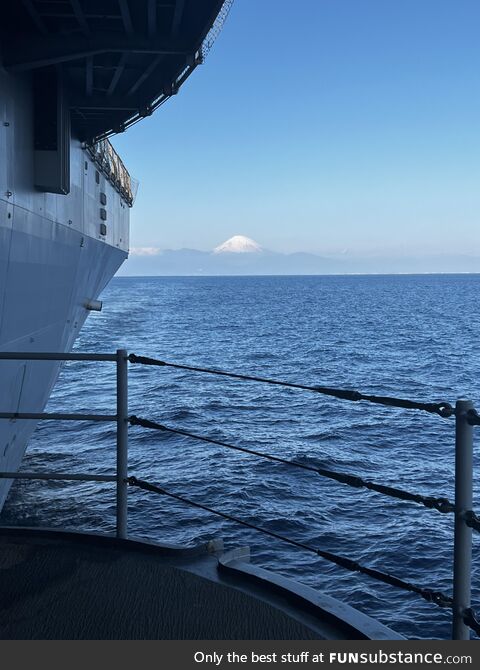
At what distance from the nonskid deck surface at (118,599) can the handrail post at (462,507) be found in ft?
2.65

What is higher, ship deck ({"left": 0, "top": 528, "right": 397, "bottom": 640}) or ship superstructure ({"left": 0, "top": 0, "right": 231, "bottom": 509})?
ship superstructure ({"left": 0, "top": 0, "right": 231, "bottom": 509})

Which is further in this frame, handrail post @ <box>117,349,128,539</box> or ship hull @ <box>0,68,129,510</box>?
ship hull @ <box>0,68,129,510</box>

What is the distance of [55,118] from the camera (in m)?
9.74

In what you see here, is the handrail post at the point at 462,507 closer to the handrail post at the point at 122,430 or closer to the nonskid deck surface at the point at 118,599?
the nonskid deck surface at the point at 118,599

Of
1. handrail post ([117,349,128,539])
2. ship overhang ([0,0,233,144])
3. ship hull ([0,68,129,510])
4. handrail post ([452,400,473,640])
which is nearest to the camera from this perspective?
handrail post ([452,400,473,640])

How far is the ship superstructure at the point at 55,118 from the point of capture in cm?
802

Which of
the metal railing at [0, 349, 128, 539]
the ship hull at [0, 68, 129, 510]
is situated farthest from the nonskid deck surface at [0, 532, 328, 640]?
the ship hull at [0, 68, 129, 510]

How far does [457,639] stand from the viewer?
9.40ft

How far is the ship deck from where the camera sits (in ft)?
10.8

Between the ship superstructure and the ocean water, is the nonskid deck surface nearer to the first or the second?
A: the ship superstructure

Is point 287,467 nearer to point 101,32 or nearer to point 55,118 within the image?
point 55,118

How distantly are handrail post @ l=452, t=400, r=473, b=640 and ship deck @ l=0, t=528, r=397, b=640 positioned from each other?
0.58 metres

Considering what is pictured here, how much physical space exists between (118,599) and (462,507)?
2.09m
